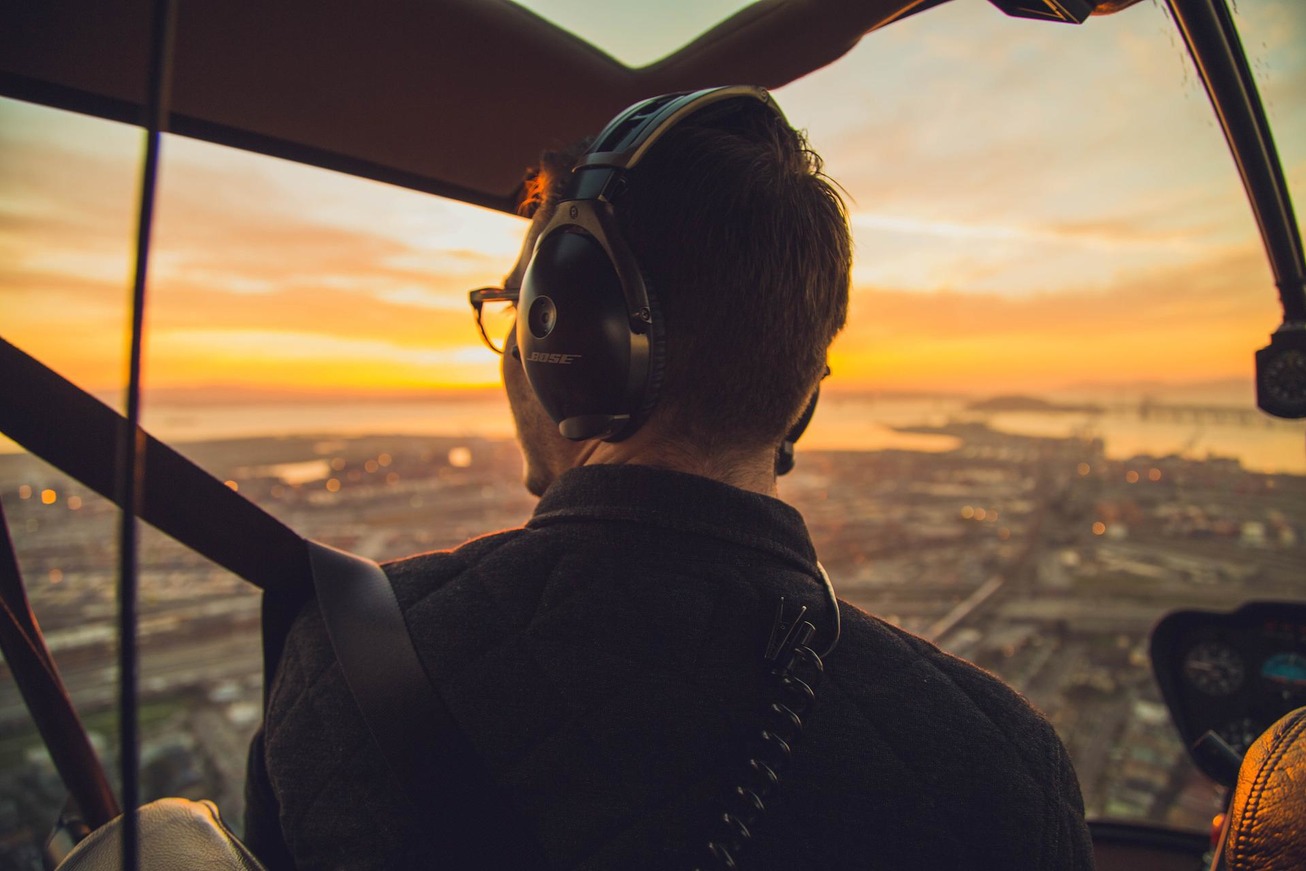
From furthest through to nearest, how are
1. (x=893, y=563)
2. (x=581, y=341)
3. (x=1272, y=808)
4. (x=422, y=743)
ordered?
(x=893, y=563) → (x=581, y=341) → (x=422, y=743) → (x=1272, y=808)

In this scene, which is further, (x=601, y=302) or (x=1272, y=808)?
(x=601, y=302)

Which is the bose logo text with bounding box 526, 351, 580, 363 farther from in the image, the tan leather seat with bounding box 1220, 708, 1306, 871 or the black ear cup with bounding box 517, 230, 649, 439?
the tan leather seat with bounding box 1220, 708, 1306, 871

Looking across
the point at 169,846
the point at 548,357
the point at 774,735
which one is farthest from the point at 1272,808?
the point at 169,846

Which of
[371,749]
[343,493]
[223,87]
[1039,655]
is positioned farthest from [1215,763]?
[223,87]

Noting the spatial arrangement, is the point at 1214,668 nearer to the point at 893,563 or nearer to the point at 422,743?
the point at 893,563

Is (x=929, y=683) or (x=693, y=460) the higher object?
(x=693, y=460)

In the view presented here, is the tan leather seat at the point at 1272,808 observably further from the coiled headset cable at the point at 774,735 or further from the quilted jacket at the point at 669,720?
the coiled headset cable at the point at 774,735
